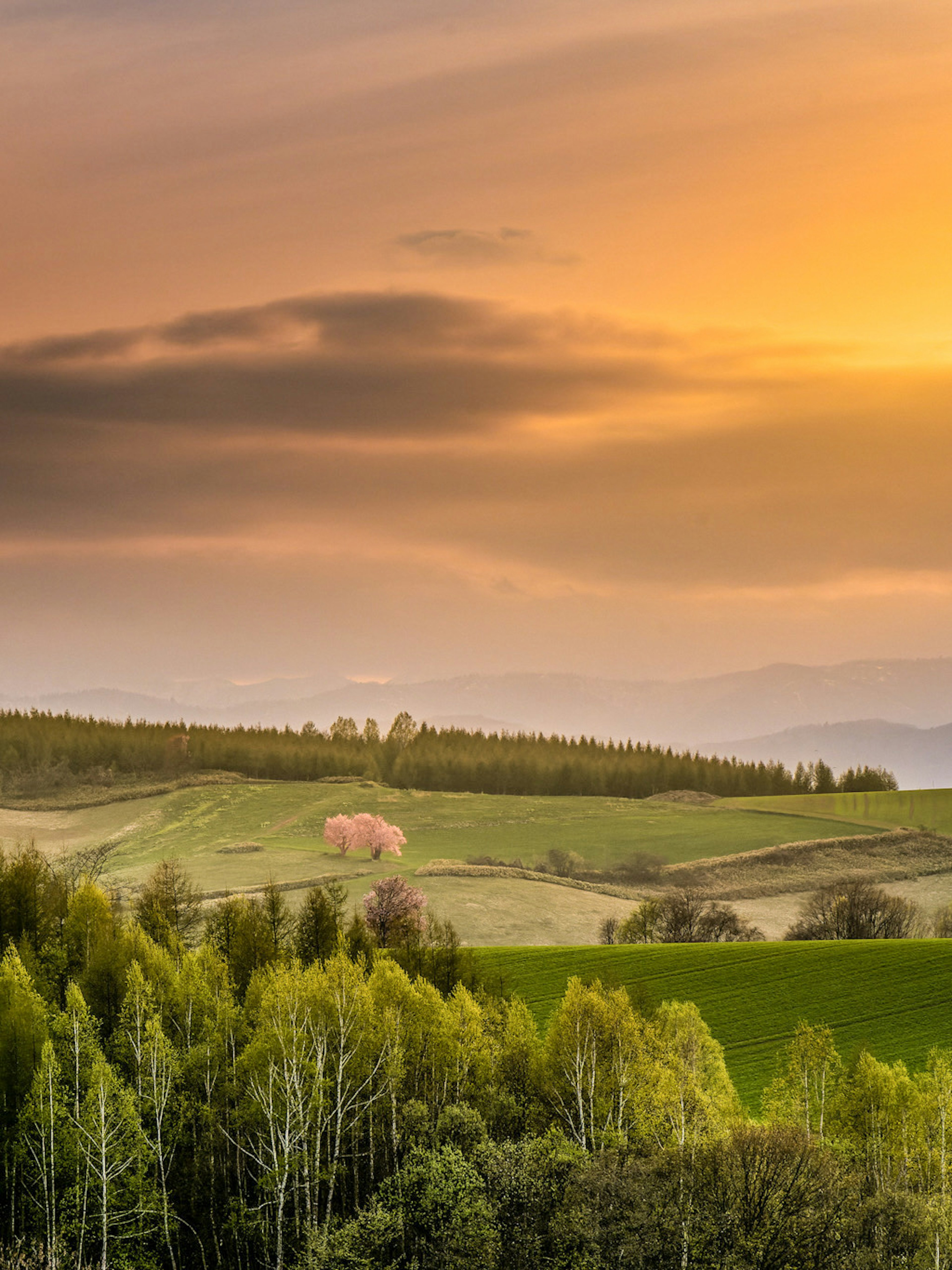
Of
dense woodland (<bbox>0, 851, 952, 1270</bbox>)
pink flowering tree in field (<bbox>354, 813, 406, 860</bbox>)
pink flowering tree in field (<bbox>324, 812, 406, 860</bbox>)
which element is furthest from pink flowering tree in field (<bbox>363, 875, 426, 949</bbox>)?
pink flowering tree in field (<bbox>324, 812, 406, 860</bbox>)

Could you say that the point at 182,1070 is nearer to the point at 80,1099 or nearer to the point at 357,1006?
the point at 80,1099

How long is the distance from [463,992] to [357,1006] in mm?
6020

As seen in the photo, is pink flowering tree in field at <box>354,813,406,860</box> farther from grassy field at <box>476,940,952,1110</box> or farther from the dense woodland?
the dense woodland

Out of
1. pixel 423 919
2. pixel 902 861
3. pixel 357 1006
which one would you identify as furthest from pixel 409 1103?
pixel 902 861

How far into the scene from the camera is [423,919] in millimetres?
131375

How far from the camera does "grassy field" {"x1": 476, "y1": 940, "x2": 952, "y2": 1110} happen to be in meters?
79.7

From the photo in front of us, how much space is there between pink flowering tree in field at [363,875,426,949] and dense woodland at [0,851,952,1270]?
33806 millimetres

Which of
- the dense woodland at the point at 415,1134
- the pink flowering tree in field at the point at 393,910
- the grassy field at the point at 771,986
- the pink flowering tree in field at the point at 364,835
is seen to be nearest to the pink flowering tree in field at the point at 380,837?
the pink flowering tree in field at the point at 364,835

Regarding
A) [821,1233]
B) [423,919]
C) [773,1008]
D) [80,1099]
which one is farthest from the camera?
[423,919]

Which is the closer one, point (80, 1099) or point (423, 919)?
point (80, 1099)

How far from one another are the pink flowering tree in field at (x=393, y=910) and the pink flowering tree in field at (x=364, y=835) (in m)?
51.8

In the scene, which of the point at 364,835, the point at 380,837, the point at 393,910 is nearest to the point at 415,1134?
the point at 393,910

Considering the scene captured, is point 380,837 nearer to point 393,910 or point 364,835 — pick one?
point 364,835

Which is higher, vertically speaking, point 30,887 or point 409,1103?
point 30,887
